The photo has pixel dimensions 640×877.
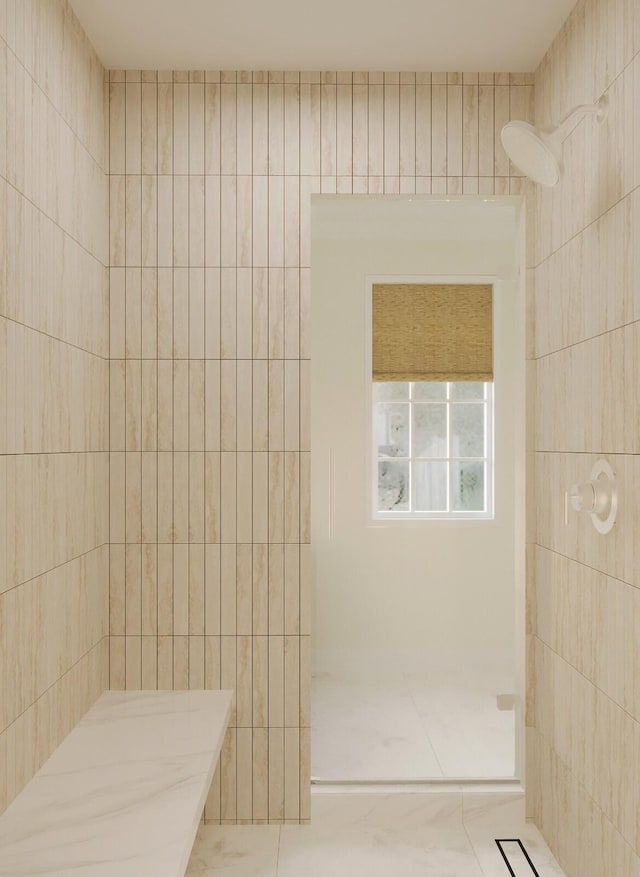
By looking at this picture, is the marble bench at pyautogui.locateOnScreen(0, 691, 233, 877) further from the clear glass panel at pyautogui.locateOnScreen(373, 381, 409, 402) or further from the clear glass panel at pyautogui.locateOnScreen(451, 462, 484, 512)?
the clear glass panel at pyautogui.locateOnScreen(373, 381, 409, 402)

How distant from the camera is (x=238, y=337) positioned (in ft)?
9.15

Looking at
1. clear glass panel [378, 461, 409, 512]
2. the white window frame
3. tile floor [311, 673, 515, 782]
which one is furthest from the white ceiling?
tile floor [311, 673, 515, 782]

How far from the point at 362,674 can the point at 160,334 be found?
1420 millimetres

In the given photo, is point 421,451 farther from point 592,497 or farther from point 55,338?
point 55,338

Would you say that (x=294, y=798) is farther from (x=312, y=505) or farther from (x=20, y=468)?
(x=20, y=468)

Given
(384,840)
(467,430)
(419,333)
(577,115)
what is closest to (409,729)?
(384,840)

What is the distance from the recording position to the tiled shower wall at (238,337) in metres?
2.79

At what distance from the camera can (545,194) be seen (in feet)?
8.76

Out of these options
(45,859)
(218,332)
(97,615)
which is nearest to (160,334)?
(218,332)

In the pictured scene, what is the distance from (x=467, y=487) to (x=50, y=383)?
146 cm

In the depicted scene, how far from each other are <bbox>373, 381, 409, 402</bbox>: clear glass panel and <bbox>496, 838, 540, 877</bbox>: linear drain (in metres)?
1.53

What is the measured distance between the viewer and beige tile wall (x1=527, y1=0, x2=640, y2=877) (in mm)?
1952

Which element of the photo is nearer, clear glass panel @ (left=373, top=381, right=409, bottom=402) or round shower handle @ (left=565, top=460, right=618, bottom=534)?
round shower handle @ (left=565, top=460, right=618, bottom=534)

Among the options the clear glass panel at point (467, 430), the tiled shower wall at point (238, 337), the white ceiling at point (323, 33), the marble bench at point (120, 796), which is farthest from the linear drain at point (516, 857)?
the white ceiling at point (323, 33)
